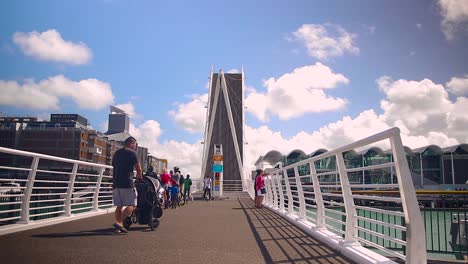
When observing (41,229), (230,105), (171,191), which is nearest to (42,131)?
(230,105)

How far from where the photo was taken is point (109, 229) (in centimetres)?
641

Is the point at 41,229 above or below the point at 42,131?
below

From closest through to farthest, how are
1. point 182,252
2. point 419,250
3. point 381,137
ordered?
point 419,250
point 381,137
point 182,252

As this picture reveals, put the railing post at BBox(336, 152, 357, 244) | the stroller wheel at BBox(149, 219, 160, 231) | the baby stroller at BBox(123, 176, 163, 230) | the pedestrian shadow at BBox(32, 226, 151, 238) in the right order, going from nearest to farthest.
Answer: the railing post at BBox(336, 152, 357, 244) → the pedestrian shadow at BBox(32, 226, 151, 238) → the stroller wheel at BBox(149, 219, 160, 231) → the baby stroller at BBox(123, 176, 163, 230)

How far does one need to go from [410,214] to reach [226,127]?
4205cm

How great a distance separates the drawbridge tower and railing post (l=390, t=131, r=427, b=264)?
129 feet

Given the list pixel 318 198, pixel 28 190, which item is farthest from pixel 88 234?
pixel 318 198

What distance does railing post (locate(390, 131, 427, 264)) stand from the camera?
9.16 feet

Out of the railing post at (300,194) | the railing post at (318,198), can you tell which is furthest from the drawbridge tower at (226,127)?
the railing post at (318,198)

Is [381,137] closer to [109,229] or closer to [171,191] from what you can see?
[109,229]

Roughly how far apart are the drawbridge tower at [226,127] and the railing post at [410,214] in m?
39.3

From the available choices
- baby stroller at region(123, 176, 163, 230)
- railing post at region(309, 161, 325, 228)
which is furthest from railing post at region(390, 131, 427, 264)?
baby stroller at region(123, 176, 163, 230)

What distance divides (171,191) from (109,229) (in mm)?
8257

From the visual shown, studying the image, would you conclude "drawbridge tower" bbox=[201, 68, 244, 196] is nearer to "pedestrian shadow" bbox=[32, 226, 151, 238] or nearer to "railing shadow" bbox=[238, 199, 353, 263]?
"pedestrian shadow" bbox=[32, 226, 151, 238]
